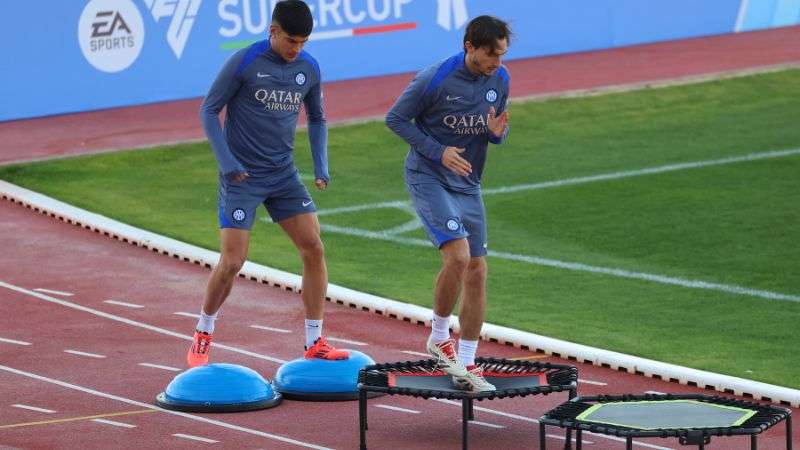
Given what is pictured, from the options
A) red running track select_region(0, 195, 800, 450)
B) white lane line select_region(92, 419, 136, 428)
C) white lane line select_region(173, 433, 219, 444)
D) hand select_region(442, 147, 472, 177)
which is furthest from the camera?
hand select_region(442, 147, 472, 177)

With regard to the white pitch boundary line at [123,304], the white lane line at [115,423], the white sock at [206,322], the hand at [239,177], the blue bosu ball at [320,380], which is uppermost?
the hand at [239,177]

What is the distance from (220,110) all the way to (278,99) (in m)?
0.34

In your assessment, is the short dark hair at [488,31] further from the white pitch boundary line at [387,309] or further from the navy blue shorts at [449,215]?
the white pitch boundary line at [387,309]

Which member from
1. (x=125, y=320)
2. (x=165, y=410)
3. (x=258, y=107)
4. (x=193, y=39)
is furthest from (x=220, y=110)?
(x=193, y=39)

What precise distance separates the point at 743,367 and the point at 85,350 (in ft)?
13.0

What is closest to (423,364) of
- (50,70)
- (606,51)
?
(50,70)

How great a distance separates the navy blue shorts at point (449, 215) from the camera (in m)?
9.80

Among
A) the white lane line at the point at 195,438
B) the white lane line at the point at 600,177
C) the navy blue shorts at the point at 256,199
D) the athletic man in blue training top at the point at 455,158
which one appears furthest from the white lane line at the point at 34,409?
the white lane line at the point at 600,177

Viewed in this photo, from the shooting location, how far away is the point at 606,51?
24.0m

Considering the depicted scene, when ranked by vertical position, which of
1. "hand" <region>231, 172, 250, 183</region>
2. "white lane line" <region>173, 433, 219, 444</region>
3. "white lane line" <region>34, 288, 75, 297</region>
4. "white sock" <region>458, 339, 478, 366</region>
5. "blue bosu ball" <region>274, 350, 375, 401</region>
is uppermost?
"hand" <region>231, 172, 250, 183</region>

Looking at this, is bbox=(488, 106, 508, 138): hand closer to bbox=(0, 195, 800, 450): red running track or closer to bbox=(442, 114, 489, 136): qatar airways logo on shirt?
bbox=(442, 114, 489, 136): qatar airways logo on shirt

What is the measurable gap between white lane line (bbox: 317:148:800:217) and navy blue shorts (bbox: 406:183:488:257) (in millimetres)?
5991

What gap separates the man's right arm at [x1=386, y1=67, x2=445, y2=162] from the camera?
9.80 meters

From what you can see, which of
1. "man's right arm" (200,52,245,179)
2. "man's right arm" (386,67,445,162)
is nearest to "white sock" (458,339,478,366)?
"man's right arm" (386,67,445,162)
